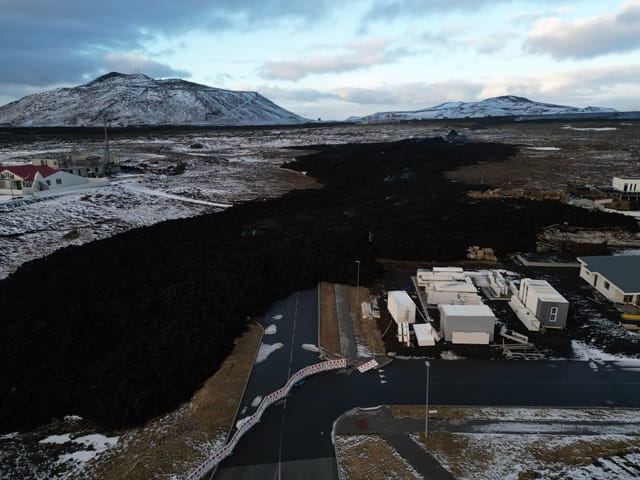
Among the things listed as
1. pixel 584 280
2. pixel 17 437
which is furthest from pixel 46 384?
pixel 584 280

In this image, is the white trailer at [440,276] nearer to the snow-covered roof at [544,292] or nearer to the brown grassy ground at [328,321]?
the snow-covered roof at [544,292]

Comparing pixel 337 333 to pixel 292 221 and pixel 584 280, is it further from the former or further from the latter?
pixel 292 221

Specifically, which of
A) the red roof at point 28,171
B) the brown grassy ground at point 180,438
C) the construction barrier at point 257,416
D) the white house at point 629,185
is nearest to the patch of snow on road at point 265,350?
the brown grassy ground at point 180,438

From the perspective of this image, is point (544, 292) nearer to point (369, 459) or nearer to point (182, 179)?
point (369, 459)

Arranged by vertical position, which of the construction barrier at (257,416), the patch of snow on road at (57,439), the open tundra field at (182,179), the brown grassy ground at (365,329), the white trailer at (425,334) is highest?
the open tundra field at (182,179)

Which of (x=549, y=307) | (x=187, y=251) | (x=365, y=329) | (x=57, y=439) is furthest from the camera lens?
(x=187, y=251)

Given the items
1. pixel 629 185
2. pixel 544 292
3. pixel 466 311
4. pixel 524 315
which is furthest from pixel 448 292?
pixel 629 185
